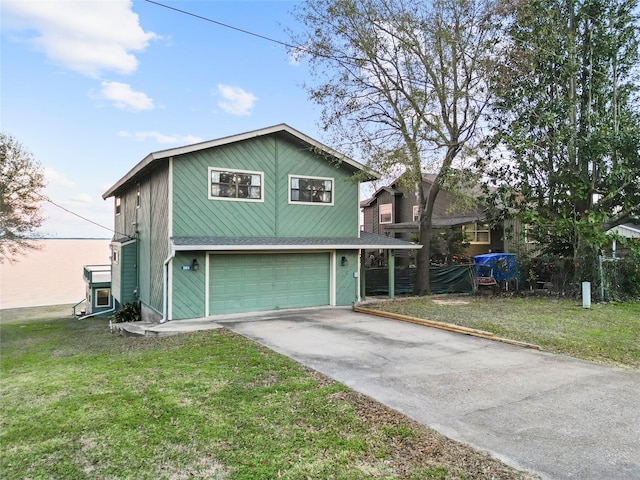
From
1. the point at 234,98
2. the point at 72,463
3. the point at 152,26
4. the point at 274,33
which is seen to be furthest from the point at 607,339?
the point at 234,98

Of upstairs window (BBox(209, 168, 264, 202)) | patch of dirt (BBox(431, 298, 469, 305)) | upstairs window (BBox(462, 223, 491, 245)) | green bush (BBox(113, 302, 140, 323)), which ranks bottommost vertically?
green bush (BBox(113, 302, 140, 323))

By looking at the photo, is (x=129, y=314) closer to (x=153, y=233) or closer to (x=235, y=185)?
(x=153, y=233)

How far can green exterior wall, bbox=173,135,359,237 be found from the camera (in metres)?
10.9

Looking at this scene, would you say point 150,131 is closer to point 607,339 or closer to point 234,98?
point 234,98

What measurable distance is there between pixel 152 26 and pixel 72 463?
11415 millimetres

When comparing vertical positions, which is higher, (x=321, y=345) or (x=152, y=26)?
(x=152, y=26)

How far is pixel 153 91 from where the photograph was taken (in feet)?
55.7

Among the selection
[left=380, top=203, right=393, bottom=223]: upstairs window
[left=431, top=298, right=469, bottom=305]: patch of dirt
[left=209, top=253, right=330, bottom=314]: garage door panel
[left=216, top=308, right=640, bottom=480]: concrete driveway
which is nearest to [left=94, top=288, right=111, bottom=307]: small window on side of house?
[left=209, top=253, right=330, bottom=314]: garage door panel

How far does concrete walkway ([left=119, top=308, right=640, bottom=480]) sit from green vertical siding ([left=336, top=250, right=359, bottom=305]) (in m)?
4.20

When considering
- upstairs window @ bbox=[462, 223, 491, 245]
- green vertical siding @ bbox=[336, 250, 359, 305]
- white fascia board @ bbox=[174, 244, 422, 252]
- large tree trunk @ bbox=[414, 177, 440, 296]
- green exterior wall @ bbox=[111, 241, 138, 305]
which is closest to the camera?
white fascia board @ bbox=[174, 244, 422, 252]

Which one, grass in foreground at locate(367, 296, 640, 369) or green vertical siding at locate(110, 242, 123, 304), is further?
green vertical siding at locate(110, 242, 123, 304)

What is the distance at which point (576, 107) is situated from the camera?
529 inches

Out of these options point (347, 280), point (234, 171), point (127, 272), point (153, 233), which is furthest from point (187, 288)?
point (127, 272)

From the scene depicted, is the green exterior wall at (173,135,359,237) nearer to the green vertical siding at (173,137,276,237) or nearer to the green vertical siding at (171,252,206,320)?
the green vertical siding at (173,137,276,237)
